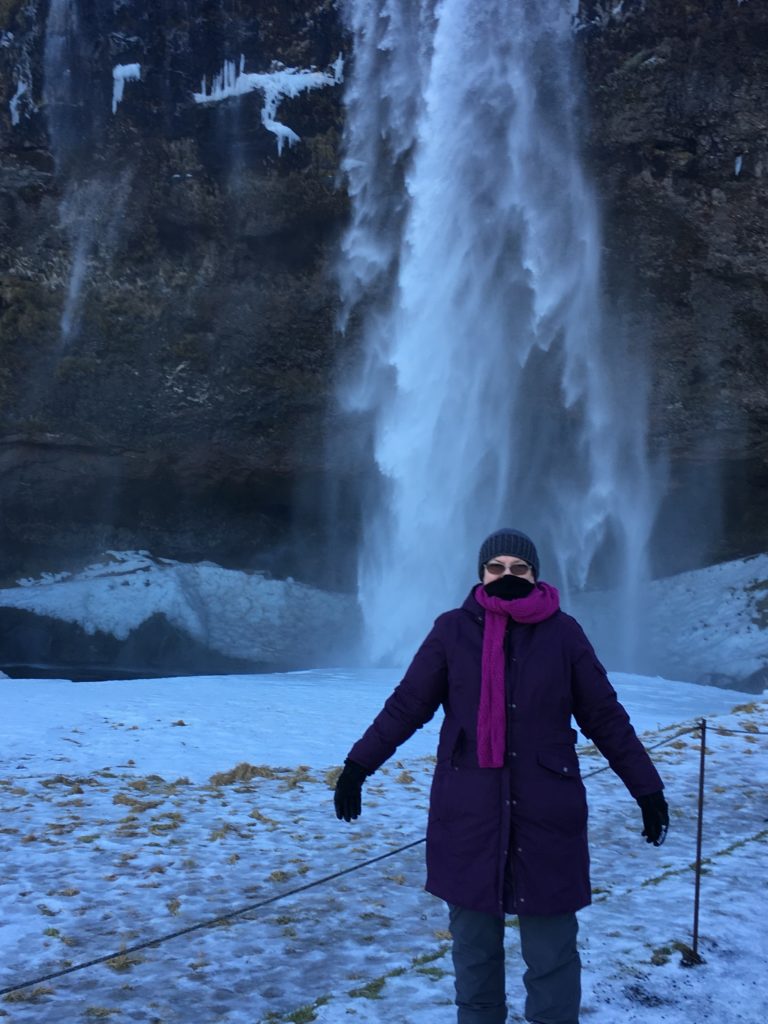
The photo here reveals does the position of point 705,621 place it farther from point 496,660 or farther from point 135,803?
point 496,660

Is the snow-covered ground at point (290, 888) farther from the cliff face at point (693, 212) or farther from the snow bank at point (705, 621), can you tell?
the cliff face at point (693, 212)

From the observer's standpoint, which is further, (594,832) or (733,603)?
(733,603)

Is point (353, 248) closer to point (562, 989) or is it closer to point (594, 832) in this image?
point (594, 832)

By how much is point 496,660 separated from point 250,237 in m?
22.3

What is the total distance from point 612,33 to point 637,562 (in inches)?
489

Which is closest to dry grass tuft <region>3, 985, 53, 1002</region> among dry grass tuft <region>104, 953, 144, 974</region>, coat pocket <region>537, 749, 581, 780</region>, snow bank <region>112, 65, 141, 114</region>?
dry grass tuft <region>104, 953, 144, 974</region>

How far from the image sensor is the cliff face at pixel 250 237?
70.7 ft

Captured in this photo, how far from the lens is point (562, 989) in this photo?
296 cm

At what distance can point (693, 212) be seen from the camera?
2198 centimetres

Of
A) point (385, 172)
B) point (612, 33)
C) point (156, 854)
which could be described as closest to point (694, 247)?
point (612, 33)

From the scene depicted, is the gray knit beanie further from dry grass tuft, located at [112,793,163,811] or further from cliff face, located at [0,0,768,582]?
cliff face, located at [0,0,768,582]

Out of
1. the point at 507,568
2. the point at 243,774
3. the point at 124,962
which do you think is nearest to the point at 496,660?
the point at 507,568

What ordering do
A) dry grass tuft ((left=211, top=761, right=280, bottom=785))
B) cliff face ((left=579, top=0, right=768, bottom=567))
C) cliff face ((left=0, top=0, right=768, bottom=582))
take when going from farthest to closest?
cliff face ((left=0, top=0, right=768, bottom=582)) < cliff face ((left=579, top=0, right=768, bottom=567)) < dry grass tuft ((left=211, top=761, right=280, bottom=785))

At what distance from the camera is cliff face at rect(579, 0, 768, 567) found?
2086 cm
